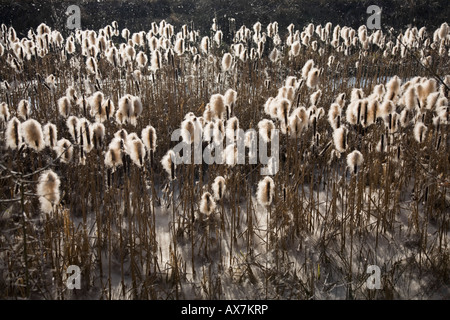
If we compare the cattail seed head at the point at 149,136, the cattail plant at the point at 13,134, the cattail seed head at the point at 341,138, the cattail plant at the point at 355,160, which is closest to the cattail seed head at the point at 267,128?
the cattail seed head at the point at 341,138

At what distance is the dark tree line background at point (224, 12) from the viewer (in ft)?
43.9

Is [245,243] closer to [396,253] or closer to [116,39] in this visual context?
[396,253]

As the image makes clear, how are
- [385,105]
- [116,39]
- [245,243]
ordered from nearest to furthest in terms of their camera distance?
[385,105], [245,243], [116,39]

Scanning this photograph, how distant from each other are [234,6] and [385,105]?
48.7 ft

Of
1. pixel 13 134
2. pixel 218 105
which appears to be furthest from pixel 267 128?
pixel 13 134

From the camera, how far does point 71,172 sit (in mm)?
3701

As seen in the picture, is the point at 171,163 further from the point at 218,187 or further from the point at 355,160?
the point at 355,160

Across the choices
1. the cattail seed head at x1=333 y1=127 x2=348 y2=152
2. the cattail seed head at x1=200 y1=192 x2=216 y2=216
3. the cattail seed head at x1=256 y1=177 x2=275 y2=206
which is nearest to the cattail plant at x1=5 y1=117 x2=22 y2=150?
the cattail seed head at x1=200 y1=192 x2=216 y2=216

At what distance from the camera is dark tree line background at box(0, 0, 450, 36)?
43.9ft

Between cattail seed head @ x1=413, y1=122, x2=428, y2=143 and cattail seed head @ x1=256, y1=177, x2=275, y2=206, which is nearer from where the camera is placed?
cattail seed head @ x1=256, y1=177, x2=275, y2=206

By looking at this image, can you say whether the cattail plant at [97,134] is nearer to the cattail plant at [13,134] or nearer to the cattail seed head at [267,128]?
the cattail plant at [13,134]

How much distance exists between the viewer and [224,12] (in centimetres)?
1561

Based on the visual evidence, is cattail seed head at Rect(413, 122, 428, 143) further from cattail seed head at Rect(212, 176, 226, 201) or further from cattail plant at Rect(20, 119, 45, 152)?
cattail plant at Rect(20, 119, 45, 152)

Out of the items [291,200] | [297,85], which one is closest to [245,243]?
[291,200]
